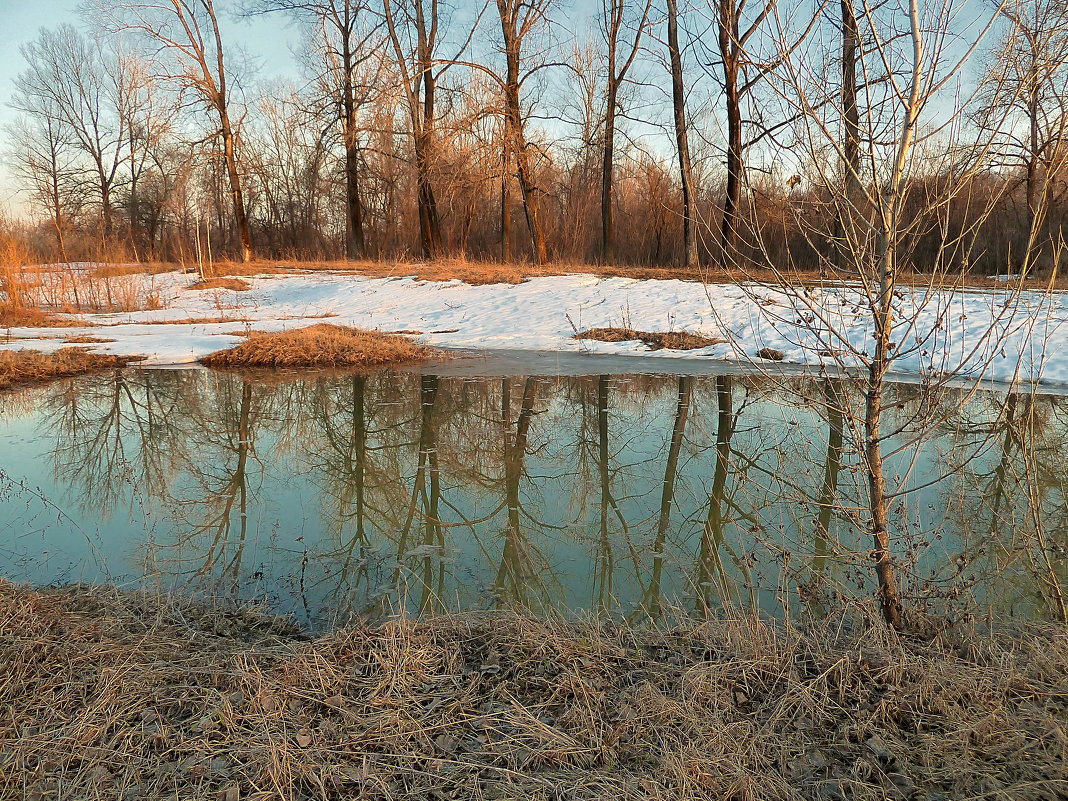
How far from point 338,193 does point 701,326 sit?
32.2 m

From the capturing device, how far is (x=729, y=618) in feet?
10.3

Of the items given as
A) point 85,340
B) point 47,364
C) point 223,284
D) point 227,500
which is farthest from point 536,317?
point 223,284

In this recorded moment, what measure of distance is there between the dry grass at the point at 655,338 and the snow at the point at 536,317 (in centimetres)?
24

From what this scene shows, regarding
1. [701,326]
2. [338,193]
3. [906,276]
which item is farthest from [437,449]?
[338,193]

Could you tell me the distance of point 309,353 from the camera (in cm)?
1138

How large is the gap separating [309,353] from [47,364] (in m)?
3.74

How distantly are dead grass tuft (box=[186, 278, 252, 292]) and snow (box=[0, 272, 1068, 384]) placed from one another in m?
0.31

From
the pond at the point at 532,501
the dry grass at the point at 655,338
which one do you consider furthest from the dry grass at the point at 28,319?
the dry grass at the point at 655,338

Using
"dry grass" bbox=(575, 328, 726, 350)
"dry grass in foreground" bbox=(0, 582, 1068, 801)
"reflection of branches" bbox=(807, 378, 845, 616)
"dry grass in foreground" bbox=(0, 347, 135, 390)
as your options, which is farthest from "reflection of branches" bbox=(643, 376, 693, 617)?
"dry grass in foreground" bbox=(0, 347, 135, 390)

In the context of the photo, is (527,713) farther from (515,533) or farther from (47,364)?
(47,364)

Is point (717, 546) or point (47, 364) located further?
point (47, 364)

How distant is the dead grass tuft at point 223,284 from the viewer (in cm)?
2117

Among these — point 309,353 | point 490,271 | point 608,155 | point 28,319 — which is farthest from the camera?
point 608,155

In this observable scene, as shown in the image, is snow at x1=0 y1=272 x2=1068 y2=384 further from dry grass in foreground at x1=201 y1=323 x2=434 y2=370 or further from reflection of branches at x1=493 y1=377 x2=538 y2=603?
reflection of branches at x1=493 y1=377 x2=538 y2=603
